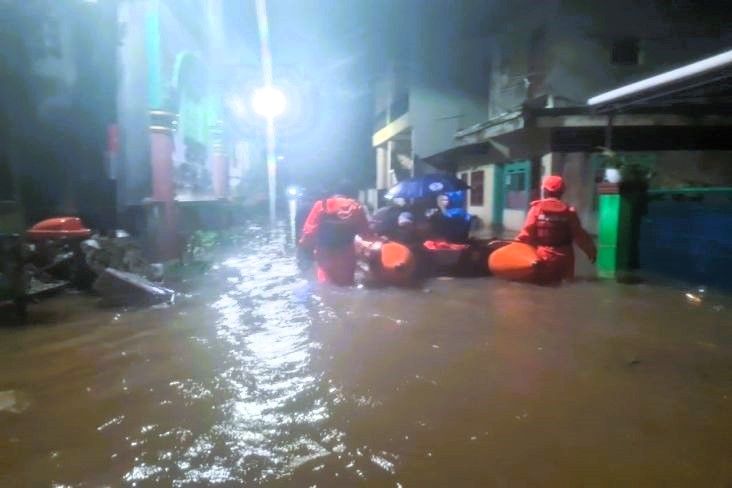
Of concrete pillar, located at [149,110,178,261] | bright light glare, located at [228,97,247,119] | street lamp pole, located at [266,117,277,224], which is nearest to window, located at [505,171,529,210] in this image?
street lamp pole, located at [266,117,277,224]

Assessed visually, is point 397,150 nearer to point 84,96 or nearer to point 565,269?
point 84,96

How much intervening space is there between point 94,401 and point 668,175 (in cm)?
1350

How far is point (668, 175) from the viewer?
42.9 feet

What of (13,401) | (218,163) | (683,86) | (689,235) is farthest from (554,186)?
(218,163)

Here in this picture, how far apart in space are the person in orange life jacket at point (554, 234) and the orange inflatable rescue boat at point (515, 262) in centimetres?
9

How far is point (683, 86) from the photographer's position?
19.3 feet

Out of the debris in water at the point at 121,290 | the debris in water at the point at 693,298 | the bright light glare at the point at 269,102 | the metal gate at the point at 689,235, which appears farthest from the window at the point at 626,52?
the debris in water at the point at 121,290

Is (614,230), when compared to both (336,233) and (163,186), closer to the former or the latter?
(336,233)

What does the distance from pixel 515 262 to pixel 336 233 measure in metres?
2.38

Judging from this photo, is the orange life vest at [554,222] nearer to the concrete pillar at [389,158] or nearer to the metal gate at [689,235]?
the metal gate at [689,235]

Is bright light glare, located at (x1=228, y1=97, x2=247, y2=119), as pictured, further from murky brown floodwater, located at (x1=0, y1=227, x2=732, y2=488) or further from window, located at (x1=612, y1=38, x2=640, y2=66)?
murky brown floodwater, located at (x1=0, y1=227, x2=732, y2=488)

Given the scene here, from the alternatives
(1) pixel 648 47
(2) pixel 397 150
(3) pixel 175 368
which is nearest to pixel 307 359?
(3) pixel 175 368

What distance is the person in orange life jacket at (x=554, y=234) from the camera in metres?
6.79

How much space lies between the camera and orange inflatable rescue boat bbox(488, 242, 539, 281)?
703 centimetres
